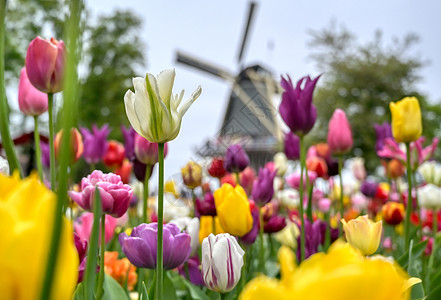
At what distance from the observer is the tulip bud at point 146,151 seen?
4.33ft

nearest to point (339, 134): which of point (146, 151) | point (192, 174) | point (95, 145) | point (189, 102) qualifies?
point (192, 174)

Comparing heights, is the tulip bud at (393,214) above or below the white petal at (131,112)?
below

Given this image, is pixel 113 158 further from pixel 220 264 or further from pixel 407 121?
pixel 220 264

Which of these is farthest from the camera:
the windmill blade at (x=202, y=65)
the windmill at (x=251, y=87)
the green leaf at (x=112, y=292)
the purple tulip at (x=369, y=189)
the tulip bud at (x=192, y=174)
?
the windmill blade at (x=202, y=65)

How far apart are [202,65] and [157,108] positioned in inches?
773

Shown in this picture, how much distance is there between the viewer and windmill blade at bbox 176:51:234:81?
19375mm

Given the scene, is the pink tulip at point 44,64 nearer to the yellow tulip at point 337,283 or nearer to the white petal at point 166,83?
the white petal at point 166,83

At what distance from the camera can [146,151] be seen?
1.34m

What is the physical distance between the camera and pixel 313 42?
895 inches

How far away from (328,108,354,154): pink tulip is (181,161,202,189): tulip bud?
52cm

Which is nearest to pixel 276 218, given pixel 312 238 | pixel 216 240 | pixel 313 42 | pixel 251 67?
pixel 312 238

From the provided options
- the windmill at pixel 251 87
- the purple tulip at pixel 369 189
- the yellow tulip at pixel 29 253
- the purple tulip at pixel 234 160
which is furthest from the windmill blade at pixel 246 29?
the yellow tulip at pixel 29 253

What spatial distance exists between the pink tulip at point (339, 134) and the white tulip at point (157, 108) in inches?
48.9

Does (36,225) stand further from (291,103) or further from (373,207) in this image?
(373,207)
